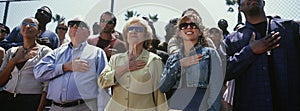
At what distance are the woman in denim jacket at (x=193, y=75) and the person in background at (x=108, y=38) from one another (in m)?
0.98

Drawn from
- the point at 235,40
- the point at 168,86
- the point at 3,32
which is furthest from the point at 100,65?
the point at 3,32

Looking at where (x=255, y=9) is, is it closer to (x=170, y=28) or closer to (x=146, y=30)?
(x=146, y=30)

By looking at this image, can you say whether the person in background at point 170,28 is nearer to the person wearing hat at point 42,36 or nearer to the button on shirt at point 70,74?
the button on shirt at point 70,74

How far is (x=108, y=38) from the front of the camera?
3916mm

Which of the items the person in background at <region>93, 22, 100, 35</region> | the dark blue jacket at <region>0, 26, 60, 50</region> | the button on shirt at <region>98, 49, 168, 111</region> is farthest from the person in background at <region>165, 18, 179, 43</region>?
the dark blue jacket at <region>0, 26, 60, 50</region>

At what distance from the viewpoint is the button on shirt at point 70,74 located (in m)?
3.07

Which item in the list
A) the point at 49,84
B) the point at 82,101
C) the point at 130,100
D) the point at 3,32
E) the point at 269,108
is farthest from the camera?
the point at 3,32

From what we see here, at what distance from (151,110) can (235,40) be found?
90 cm

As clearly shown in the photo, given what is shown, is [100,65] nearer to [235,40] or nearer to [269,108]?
[235,40]

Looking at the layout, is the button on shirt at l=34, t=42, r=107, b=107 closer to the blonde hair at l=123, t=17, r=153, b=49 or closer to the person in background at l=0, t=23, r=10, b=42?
the blonde hair at l=123, t=17, r=153, b=49

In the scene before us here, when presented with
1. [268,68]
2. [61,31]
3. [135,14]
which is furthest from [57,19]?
[268,68]

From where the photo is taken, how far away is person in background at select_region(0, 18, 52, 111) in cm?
337

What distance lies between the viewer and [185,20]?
9.25 ft

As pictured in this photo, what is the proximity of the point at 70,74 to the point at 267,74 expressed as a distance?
1675 mm
